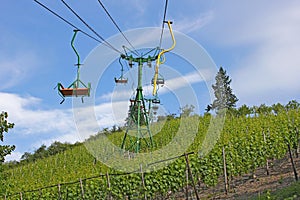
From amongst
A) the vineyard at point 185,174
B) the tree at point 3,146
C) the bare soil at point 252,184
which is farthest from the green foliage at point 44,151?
→ the tree at point 3,146

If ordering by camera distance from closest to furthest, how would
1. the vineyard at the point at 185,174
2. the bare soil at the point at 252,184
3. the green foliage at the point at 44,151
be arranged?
1. the bare soil at the point at 252,184
2. the vineyard at the point at 185,174
3. the green foliage at the point at 44,151

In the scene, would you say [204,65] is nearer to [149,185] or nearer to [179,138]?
[149,185]

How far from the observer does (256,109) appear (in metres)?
36.4

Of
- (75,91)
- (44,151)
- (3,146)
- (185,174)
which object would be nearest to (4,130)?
(3,146)

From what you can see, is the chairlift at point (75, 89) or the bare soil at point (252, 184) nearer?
the chairlift at point (75, 89)

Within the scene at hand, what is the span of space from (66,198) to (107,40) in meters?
7.52

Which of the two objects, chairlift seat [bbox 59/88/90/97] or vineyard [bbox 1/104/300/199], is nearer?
chairlift seat [bbox 59/88/90/97]

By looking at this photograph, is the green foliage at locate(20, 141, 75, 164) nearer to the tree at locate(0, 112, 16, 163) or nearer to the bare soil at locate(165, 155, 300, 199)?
the bare soil at locate(165, 155, 300, 199)

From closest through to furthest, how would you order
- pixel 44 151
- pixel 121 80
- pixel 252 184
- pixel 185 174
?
1. pixel 121 80
2. pixel 185 174
3. pixel 252 184
4. pixel 44 151

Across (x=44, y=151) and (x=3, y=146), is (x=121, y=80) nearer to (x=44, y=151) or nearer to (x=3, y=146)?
(x=3, y=146)

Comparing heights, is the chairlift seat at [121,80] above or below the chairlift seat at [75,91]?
above

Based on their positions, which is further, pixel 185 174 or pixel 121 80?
pixel 185 174

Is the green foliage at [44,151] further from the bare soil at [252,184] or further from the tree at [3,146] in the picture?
the tree at [3,146]

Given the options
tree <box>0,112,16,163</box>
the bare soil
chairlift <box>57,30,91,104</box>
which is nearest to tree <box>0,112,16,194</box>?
tree <box>0,112,16,163</box>
